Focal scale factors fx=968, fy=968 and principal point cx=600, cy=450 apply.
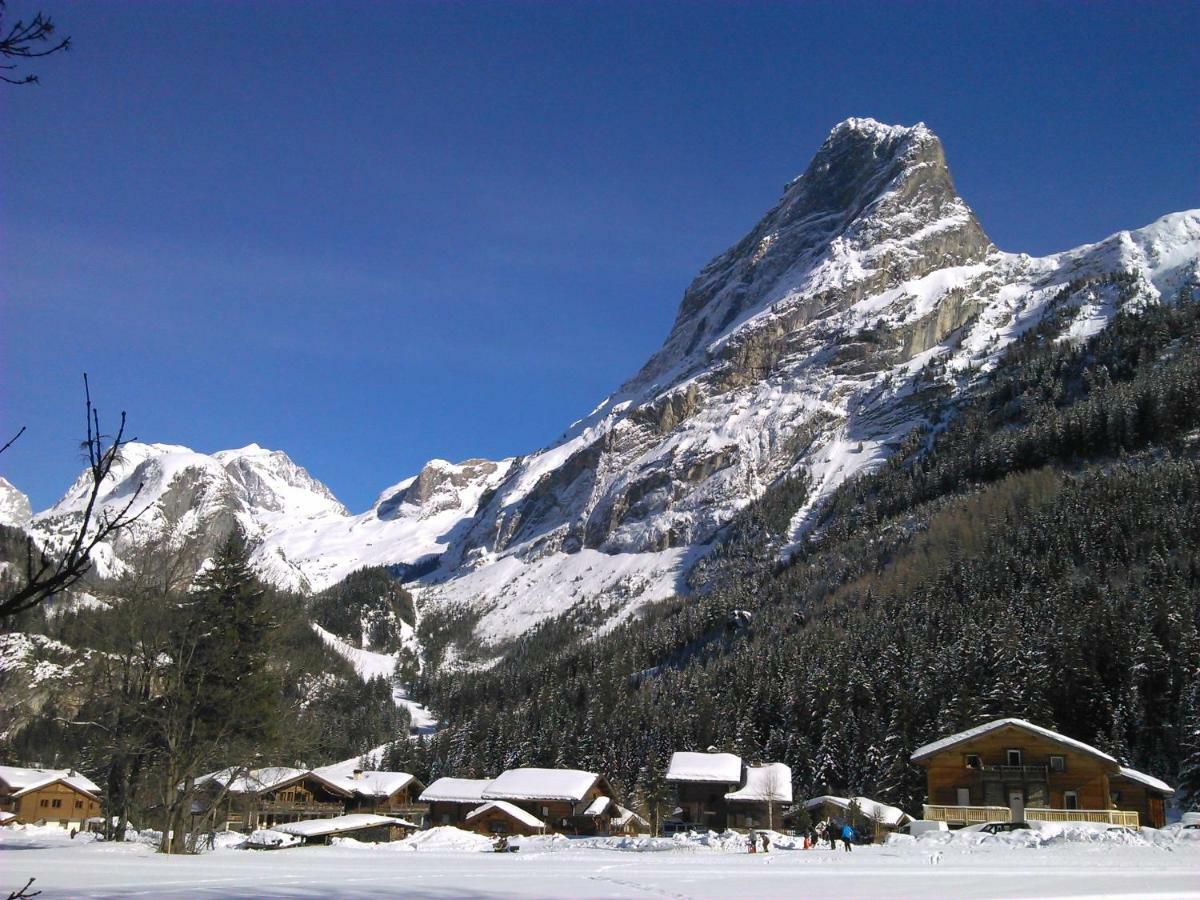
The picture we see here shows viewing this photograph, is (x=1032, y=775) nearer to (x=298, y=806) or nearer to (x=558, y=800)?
(x=558, y=800)

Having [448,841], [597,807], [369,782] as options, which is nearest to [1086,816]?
[448,841]

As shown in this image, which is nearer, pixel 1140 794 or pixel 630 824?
pixel 1140 794

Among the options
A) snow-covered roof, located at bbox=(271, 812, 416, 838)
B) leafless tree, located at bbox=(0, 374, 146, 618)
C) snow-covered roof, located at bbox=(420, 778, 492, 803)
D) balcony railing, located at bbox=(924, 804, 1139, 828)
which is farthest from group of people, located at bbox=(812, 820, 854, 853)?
snow-covered roof, located at bbox=(420, 778, 492, 803)

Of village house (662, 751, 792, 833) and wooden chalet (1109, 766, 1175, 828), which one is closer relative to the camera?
wooden chalet (1109, 766, 1175, 828)

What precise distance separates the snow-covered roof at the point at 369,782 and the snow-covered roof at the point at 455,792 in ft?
10.9

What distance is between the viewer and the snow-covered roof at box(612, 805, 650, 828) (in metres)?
69.3

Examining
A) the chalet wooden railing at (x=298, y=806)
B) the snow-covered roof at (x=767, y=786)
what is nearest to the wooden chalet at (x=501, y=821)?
the snow-covered roof at (x=767, y=786)

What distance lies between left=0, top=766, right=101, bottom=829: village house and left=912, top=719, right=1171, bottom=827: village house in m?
59.3

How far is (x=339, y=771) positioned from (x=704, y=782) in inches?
1351

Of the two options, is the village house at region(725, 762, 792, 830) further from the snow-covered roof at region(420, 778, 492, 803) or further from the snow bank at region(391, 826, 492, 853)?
the snow-covered roof at region(420, 778, 492, 803)

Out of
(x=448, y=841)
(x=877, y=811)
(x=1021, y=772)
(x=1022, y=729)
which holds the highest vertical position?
(x=1022, y=729)

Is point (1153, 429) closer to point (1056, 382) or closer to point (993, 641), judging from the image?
point (1056, 382)

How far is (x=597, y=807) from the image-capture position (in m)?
70.3

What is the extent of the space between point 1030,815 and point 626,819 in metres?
34.4
